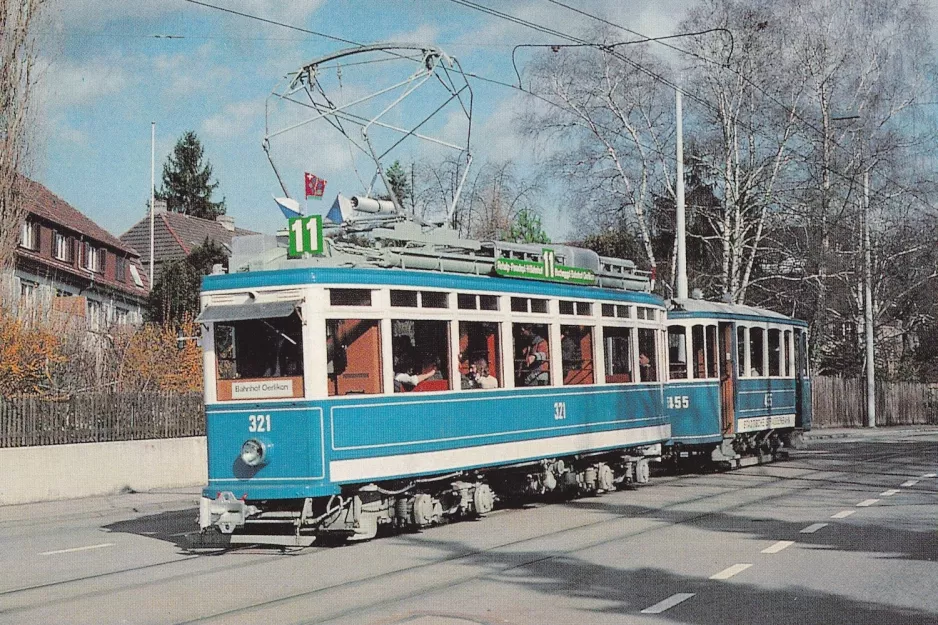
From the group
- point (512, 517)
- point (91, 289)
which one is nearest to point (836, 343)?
point (91, 289)

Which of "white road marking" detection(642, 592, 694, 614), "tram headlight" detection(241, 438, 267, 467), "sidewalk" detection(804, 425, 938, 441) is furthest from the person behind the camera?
"sidewalk" detection(804, 425, 938, 441)

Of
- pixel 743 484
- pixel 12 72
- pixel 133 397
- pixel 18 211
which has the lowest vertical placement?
pixel 743 484

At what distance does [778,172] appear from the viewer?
38.3 meters

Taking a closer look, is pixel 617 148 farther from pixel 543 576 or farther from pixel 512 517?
pixel 543 576

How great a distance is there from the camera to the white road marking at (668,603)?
922 centimetres

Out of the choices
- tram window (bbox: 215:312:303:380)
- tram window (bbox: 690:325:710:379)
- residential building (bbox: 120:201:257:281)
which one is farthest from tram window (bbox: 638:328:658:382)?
residential building (bbox: 120:201:257:281)

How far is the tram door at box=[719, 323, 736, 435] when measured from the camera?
23516mm

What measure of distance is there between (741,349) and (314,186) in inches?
426

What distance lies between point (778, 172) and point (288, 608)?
3111 cm

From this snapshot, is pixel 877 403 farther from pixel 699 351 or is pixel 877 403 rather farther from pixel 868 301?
pixel 699 351

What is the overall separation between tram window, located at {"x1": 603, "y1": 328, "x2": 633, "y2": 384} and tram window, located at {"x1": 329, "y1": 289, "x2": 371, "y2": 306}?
225 inches

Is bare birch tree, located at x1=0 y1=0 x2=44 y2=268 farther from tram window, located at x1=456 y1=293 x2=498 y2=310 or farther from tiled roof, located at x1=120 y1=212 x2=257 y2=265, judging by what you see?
tiled roof, located at x1=120 y1=212 x2=257 y2=265

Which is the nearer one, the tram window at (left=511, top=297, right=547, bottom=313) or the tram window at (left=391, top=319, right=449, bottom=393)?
the tram window at (left=391, top=319, right=449, bottom=393)

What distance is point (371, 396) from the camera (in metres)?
13.8
